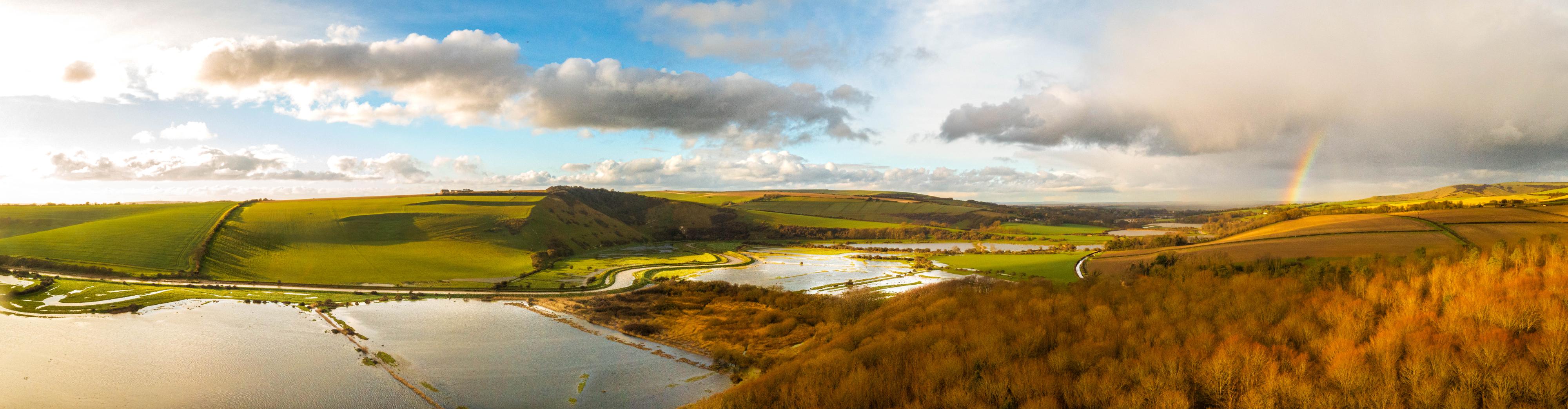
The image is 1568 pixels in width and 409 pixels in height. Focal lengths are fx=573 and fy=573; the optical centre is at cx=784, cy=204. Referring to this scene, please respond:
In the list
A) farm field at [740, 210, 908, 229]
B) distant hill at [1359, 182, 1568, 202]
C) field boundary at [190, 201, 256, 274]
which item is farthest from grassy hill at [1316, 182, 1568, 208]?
field boundary at [190, 201, 256, 274]

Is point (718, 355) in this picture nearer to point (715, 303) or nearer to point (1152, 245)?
point (715, 303)

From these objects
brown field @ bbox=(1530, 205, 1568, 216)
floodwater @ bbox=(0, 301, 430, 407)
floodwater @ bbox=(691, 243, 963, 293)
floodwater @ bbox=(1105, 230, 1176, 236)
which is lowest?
floodwater @ bbox=(691, 243, 963, 293)

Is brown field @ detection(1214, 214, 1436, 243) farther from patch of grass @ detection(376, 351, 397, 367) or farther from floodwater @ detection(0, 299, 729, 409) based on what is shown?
patch of grass @ detection(376, 351, 397, 367)

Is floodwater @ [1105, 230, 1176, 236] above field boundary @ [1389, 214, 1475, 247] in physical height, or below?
below

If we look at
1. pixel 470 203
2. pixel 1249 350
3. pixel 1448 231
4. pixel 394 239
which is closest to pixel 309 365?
pixel 1249 350

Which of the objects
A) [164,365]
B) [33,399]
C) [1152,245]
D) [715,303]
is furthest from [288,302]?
[1152,245]

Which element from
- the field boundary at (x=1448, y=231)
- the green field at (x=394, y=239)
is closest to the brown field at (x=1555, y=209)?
the field boundary at (x=1448, y=231)
